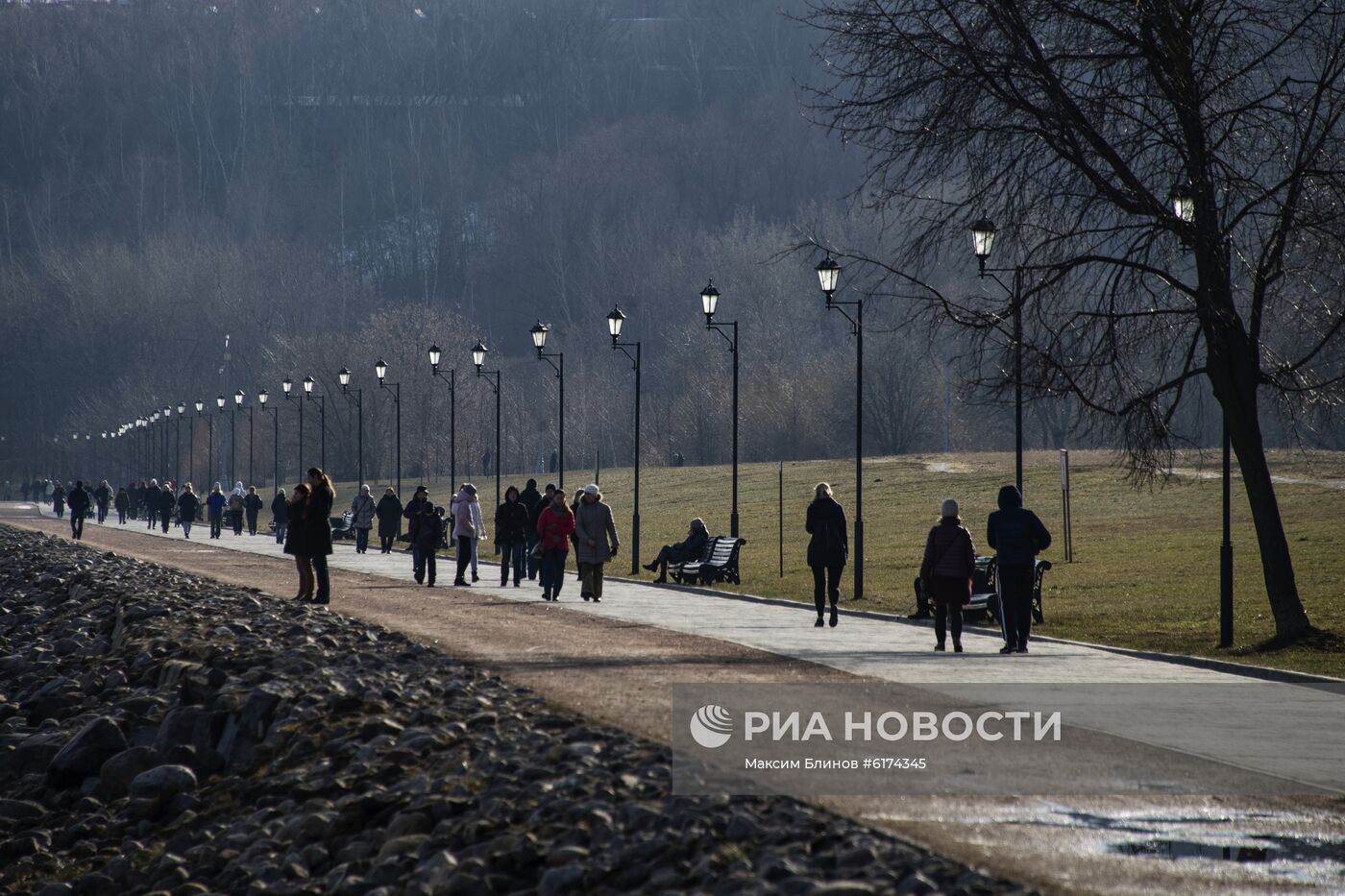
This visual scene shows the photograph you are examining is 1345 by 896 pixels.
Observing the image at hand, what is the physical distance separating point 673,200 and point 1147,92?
143 metres

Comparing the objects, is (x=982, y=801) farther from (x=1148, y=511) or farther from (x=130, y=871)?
(x=1148, y=511)

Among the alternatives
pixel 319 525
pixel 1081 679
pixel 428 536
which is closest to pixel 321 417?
pixel 428 536

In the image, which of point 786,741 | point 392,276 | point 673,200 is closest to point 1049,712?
point 786,741

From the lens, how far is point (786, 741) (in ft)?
41.2

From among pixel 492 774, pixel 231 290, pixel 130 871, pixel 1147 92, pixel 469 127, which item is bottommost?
pixel 130 871

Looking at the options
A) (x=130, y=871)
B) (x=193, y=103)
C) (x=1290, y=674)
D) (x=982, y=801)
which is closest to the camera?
(x=982, y=801)

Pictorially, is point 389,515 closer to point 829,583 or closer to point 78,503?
point 78,503

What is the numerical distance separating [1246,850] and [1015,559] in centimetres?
1015

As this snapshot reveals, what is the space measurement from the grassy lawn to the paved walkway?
1887 mm

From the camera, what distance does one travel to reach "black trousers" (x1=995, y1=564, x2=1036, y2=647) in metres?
19.6

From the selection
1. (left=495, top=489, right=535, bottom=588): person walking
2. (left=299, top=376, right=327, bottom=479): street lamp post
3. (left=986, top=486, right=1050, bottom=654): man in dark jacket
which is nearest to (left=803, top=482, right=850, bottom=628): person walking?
(left=986, top=486, right=1050, bottom=654): man in dark jacket

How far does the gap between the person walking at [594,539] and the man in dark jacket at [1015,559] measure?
9.40 meters

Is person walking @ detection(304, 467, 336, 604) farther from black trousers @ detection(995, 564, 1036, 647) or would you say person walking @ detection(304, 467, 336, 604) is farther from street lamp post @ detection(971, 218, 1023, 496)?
black trousers @ detection(995, 564, 1036, 647)

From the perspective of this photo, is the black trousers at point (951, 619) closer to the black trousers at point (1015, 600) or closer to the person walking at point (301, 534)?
the black trousers at point (1015, 600)
